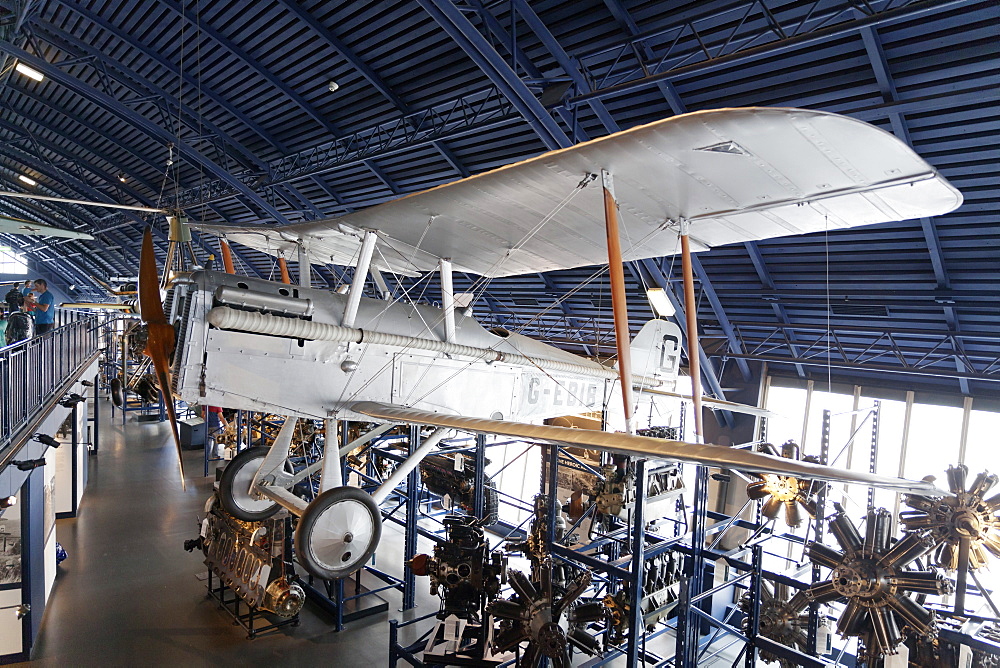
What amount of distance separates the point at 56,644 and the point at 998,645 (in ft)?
37.8

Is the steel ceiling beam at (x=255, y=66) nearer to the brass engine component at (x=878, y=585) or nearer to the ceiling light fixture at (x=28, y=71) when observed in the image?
the ceiling light fixture at (x=28, y=71)

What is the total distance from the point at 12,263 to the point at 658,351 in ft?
177

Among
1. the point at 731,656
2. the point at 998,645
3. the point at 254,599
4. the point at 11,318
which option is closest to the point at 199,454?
the point at 11,318

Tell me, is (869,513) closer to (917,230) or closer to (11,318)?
(917,230)

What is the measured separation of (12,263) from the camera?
43594mm

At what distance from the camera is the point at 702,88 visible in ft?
28.3

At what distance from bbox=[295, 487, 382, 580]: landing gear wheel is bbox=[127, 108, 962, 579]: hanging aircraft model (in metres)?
0.02

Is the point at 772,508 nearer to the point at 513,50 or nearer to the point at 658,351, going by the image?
the point at 658,351

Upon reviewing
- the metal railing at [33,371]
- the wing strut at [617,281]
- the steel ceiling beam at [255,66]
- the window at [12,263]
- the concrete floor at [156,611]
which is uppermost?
the steel ceiling beam at [255,66]

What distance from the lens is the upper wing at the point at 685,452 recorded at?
2885 millimetres

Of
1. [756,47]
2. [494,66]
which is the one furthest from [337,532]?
[756,47]

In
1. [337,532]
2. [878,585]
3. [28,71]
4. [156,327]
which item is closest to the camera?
[156,327]

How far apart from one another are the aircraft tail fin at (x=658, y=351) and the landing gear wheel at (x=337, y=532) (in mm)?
4857

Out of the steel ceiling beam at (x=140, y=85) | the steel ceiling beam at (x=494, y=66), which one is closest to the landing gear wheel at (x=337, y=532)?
the steel ceiling beam at (x=494, y=66)
